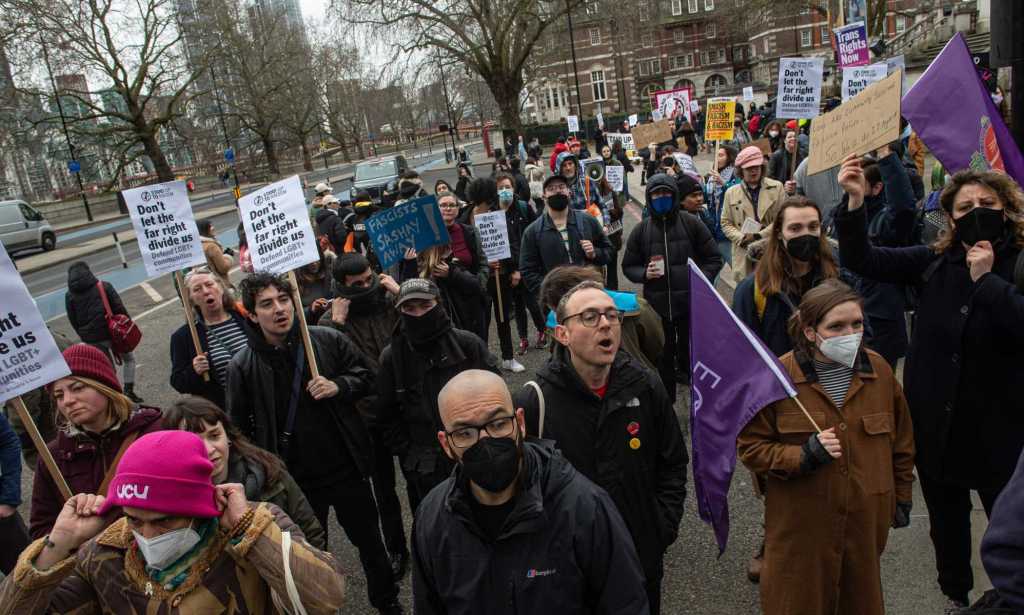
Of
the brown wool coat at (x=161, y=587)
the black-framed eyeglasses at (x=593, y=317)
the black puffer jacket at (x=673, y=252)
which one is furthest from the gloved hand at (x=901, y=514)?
the black puffer jacket at (x=673, y=252)

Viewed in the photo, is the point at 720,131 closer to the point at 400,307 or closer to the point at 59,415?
the point at 400,307

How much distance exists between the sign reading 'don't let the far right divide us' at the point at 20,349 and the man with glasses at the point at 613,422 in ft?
6.42

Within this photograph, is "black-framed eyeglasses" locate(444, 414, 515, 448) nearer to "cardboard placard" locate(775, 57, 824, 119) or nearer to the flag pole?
the flag pole

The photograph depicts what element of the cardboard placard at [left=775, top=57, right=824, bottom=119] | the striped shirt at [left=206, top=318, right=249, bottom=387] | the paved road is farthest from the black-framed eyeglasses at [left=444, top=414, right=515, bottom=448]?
the cardboard placard at [left=775, top=57, right=824, bottom=119]

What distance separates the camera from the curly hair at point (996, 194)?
9.14ft

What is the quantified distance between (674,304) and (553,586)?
3.82 meters

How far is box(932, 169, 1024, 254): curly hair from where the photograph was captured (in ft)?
9.14

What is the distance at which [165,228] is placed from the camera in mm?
4832

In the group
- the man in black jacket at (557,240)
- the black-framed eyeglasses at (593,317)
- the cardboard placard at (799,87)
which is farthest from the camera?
the cardboard placard at (799,87)

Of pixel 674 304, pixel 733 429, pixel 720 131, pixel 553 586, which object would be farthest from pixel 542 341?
pixel 553 586

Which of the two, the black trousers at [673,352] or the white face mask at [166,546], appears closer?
the white face mask at [166,546]

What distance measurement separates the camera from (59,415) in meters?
3.13

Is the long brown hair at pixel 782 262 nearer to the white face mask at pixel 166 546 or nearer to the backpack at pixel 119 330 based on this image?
the white face mask at pixel 166 546

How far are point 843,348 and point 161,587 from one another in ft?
7.70
